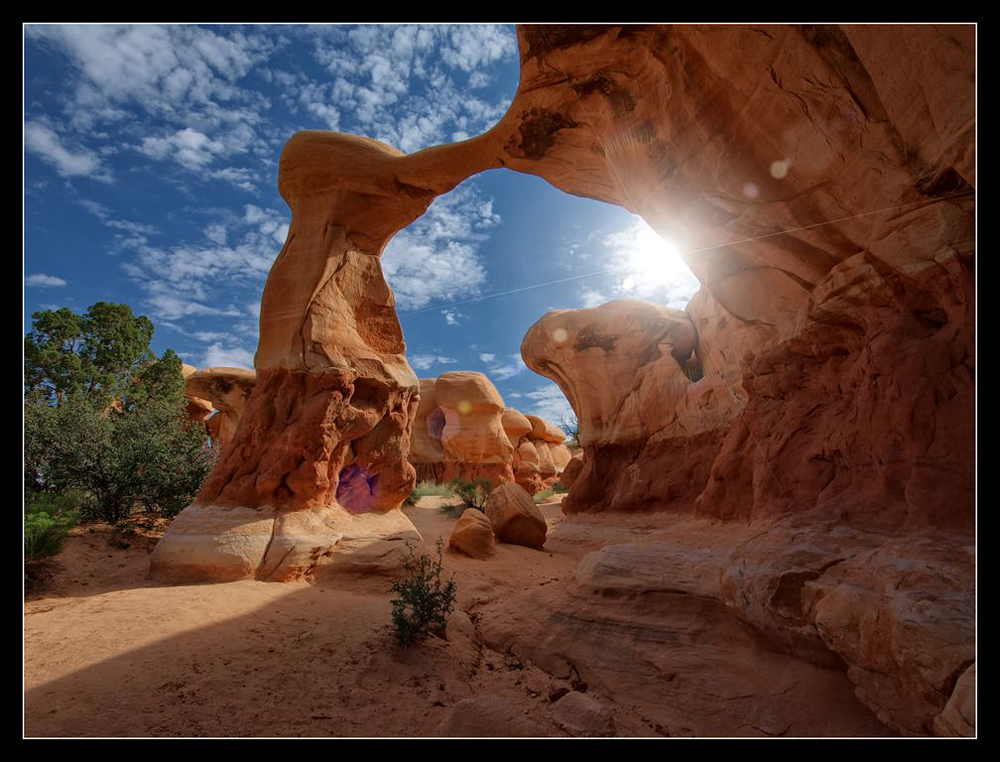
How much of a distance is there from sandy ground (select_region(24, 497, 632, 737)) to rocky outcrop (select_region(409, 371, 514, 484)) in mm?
18899

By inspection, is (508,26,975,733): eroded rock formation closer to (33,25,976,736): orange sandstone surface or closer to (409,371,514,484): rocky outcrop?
(33,25,976,736): orange sandstone surface

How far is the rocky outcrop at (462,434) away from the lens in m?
25.2

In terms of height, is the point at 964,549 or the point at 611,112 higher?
the point at 611,112

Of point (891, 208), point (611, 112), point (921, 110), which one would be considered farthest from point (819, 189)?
point (611, 112)

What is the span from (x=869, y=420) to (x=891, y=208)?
169 centimetres

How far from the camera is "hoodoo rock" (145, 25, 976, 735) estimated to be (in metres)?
3.15

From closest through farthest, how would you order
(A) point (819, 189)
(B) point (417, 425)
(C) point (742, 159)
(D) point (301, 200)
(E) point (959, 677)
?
(E) point (959, 677) → (A) point (819, 189) → (C) point (742, 159) → (D) point (301, 200) → (B) point (417, 425)

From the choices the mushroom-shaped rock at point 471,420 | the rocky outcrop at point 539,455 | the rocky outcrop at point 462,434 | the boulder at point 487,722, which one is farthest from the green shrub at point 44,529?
the rocky outcrop at point 539,455

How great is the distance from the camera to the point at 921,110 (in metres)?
3.32

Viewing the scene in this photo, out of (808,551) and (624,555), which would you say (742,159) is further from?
(624,555)

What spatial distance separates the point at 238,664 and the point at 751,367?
5.93 metres

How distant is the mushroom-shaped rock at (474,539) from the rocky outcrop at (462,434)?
15.2 meters

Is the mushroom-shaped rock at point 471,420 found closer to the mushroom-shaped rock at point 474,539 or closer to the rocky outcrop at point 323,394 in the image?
the mushroom-shaped rock at point 474,539

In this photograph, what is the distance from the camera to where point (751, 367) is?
5.68 m
